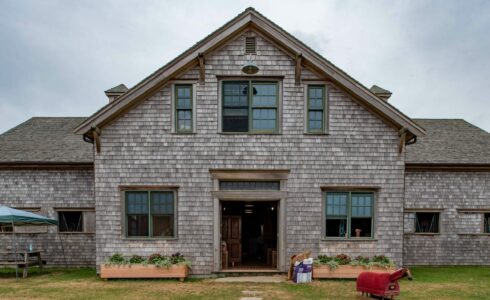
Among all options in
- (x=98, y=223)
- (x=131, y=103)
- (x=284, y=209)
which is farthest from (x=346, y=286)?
(x=131, y=103)

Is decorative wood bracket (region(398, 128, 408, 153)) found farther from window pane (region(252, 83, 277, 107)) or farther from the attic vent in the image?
the attic vent

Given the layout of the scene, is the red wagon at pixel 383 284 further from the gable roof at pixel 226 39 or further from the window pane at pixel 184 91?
the window pane at pixel 184 91

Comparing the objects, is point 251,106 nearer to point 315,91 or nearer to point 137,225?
point 315,91

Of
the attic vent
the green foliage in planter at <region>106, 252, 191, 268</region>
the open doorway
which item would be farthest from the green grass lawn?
the attic vent

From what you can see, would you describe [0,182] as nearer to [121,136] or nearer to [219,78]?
[121,136]

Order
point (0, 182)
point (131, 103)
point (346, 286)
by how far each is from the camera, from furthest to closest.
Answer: point (0, 182) < point (131, 103) < point (346, 286)

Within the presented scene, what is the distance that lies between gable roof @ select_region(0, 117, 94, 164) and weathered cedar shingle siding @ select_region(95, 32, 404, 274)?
12.2 ft

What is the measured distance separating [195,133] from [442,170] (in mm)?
11097

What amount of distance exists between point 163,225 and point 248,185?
10.9 feet

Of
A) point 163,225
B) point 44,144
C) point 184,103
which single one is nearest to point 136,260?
point 163,225

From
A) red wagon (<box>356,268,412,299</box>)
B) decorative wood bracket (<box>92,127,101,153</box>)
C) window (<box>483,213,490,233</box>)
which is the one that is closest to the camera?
red wagon (<box>356,268,412,299</box>)

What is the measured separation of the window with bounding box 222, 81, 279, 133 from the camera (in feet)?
40.7

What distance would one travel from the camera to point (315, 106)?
12430 millimetres

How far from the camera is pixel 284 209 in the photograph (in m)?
12.3
